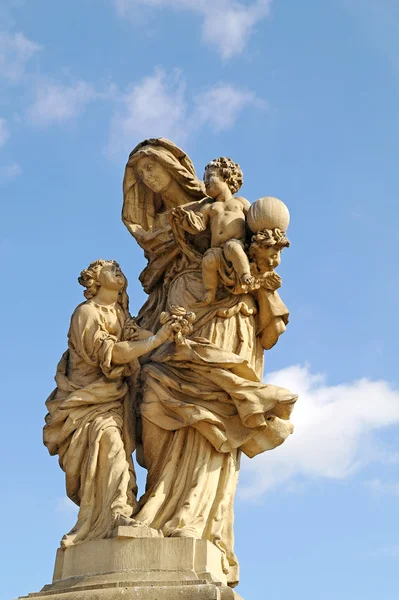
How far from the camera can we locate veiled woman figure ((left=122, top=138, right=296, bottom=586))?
921 cm

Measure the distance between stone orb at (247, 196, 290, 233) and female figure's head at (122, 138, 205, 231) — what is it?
1043 mm

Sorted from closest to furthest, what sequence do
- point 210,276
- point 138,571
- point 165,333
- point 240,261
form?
point 138,571 < point 165,333 < point 240,261 < point 210,276

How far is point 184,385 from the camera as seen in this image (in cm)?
962

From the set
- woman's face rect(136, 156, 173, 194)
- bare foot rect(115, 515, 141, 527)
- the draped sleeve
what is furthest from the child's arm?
bare foot rect(115, 515, 141, 527)

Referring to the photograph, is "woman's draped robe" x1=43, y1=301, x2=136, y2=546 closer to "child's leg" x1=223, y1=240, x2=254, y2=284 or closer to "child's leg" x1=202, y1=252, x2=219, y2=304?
"child's leg" x1=202, y1=252, x2=219, y2=304

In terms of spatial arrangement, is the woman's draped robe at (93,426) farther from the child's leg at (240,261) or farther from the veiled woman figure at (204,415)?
the child's leg at (240,261)

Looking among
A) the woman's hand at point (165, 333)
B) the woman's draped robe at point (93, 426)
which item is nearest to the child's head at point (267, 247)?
the woman's hand at point (165, 333)

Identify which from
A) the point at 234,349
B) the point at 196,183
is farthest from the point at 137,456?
the point at 196,183

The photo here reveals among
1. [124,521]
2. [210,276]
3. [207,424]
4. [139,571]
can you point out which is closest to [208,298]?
[210,276]

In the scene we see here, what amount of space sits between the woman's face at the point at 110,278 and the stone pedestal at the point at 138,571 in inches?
94.8

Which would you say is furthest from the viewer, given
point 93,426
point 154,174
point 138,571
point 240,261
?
point 154,174

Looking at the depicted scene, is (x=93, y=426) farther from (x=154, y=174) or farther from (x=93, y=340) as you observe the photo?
(x=154, y=174)

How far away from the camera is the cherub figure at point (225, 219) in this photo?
32.8 ft

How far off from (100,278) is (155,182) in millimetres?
1511
